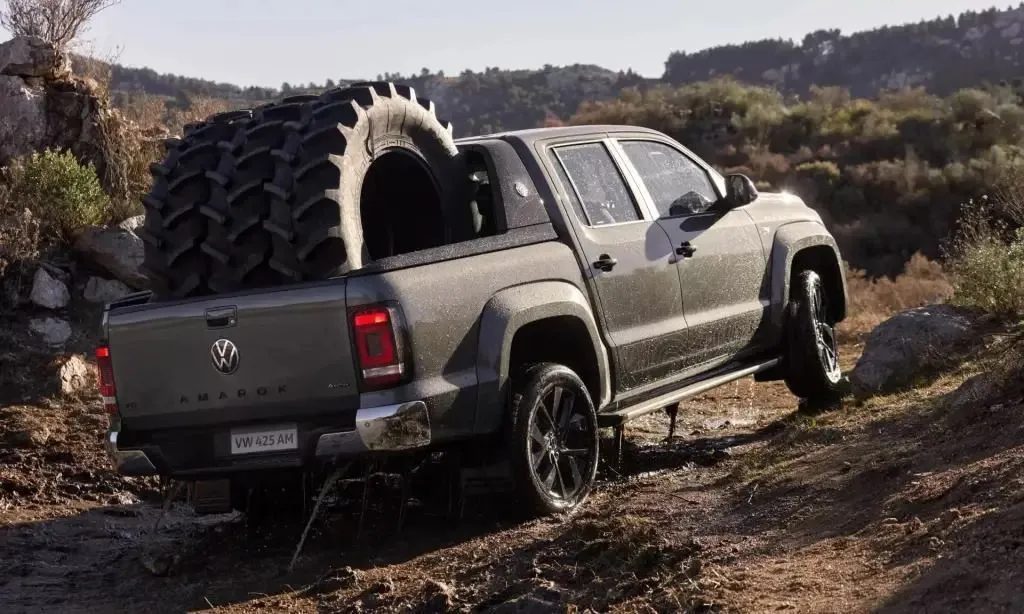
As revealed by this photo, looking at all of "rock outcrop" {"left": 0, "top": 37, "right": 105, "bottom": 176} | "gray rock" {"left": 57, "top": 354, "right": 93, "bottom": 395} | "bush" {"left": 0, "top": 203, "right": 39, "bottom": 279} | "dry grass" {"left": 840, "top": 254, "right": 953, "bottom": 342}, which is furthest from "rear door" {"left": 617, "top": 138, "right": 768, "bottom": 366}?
"rock outcrop" {"left": 0, "top": 37, "right": 105, "bottom": 176}

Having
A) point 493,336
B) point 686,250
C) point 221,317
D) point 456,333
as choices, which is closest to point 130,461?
point 221,317

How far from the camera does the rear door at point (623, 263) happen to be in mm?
6625

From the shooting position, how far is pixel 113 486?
8125 millimetres

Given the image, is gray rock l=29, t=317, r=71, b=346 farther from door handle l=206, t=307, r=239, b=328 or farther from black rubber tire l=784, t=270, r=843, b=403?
black rubber tire l=784, t=270, r=843, b=403

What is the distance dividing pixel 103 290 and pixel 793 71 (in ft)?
198

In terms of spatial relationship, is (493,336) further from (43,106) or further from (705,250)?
(43,106)

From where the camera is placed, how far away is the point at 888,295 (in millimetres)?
16500

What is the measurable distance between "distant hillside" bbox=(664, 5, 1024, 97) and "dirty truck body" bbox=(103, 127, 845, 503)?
2179 inches

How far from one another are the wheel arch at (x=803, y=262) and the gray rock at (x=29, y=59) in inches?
297

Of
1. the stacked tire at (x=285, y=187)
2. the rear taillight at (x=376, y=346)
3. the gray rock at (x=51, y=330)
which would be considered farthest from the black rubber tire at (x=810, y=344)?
the gray rock at (x=51, y=330)

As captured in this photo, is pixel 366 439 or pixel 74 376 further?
pixel 74 376

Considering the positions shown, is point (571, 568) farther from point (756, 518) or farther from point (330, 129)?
point (330, 129)

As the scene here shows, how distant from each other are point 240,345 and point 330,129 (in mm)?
1047

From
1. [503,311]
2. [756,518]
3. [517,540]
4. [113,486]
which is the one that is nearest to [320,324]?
[503,311]
